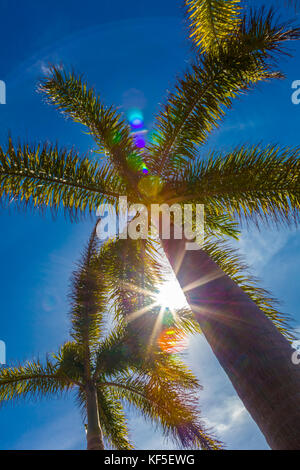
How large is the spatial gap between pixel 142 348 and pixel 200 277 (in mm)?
4047

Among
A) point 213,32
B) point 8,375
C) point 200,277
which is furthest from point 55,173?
point 8,375

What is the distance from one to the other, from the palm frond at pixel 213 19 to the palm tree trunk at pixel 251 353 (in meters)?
5.31

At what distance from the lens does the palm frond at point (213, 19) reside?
6605 mm

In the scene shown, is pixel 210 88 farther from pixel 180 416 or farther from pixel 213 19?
pixel 180 416

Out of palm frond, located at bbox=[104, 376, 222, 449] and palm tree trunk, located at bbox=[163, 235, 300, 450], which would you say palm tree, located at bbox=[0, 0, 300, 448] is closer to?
palm tree trunk, located at bbox=[163, 235, 300, 450]

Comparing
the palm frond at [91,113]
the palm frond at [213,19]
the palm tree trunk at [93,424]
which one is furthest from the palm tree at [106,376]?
the palm frond at [213,19]

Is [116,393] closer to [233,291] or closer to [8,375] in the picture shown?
[8,375]

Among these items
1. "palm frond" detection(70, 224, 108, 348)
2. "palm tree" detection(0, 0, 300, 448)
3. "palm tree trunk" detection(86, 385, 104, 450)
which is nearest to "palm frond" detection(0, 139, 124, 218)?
"palm tree" detection(0, 0, 300, 448)

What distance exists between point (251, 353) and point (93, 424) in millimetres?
6026

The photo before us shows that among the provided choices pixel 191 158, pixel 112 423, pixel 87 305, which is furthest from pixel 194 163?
pixel 112 423

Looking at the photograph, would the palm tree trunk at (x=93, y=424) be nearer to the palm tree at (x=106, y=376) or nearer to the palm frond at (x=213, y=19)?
the palm tree at (x=106, y=376)

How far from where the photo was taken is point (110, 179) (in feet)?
22.5

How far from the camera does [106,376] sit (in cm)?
880

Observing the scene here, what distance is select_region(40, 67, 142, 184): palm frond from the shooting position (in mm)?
7109
